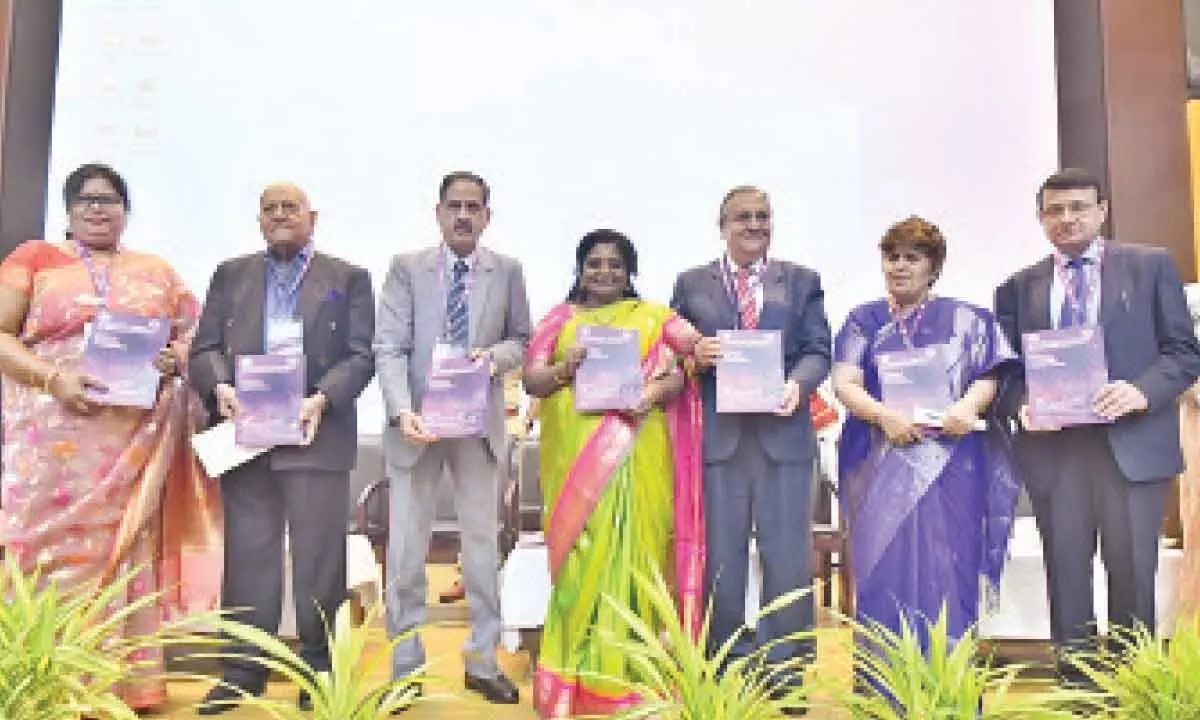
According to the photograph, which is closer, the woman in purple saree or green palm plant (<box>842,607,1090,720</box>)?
green palm plant (<box>842,607,1090,720</box>)

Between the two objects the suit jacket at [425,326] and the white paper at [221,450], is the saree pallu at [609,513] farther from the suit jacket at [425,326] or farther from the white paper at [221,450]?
the white paper at [221,450]

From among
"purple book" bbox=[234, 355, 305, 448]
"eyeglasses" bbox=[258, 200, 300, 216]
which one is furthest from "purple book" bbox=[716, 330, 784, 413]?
"eyeglasses" bbox=[258, 200, 300, 216]

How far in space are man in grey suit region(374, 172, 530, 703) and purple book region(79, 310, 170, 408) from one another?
623 mm

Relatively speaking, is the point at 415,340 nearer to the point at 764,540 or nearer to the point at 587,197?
the point at 764,540

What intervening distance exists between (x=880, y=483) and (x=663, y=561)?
2.00 feet

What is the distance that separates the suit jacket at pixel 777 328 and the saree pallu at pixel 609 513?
0.10 meters

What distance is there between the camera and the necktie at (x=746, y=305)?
9.25ft

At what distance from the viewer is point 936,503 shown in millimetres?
2551

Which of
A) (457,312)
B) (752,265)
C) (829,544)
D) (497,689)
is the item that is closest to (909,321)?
(752,265)

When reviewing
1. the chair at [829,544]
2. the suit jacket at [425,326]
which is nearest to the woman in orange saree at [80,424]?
the suit jacket at [425,326]

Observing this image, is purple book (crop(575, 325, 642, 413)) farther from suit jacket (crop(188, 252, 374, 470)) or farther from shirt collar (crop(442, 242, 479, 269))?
suit jacket (crop(188, 252, 374, 470))

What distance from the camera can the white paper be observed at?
276 cm

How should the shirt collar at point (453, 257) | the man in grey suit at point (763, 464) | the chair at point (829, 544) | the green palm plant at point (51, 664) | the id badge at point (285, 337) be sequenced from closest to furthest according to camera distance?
the green palm plant at point (51, 664)
the man in grey suit at point (763, 464)
the id badge at point (285, 337)
the shirt collar at point (453, 257)
the chair at point (829, 544)

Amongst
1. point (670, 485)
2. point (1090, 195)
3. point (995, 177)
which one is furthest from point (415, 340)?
point (995, 177)
